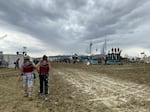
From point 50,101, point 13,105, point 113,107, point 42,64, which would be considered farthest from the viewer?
point 42,64

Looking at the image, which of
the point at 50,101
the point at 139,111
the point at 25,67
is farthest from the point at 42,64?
the point at 139,111

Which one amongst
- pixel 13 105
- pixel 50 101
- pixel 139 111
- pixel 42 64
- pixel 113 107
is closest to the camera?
pixel 139 111

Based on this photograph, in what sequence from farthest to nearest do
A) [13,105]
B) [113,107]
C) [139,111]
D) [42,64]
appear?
[42,64]
[13,105]
[113,107]
[139,111]

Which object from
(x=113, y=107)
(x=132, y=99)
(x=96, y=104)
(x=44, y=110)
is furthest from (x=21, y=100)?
(x=132, y=99)

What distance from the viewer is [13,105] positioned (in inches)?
358

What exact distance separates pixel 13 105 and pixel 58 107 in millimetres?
1849

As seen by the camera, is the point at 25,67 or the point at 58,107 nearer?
the point at 58,107

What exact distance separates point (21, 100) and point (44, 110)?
2.32m

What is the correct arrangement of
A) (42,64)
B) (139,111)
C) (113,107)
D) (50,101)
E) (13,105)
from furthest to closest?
1. (42,64)
2. (50,101)
3. (13,105)
4. (113,107)
5. (139,111)

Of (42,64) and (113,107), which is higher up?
(42,64)

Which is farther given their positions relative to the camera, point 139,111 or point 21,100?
point 21,100

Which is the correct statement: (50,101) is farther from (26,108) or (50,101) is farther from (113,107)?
(113,107)

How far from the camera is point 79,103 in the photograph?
9.44 m

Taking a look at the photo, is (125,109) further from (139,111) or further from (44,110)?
(44,110)
